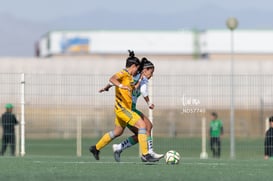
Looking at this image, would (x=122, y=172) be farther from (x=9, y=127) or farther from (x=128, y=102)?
(x=9, y=127)

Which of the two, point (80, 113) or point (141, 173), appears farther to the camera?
point (80, 113)

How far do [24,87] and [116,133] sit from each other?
7659mm

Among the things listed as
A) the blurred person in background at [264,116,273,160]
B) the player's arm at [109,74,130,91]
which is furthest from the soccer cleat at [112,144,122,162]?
the blurred person in background at [264,116,273,160]

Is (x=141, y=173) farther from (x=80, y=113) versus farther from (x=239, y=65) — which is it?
(x=239, y=65)

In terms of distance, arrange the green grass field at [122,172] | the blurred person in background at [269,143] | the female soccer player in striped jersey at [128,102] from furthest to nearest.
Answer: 1. the blurred person in background at [269,143]
2. the female soccer player in striped jersey at [128,102]
3. the green grass field at [122,172]

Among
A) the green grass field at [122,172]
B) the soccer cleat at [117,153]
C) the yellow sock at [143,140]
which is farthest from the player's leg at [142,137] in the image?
the soccer cleat at [117,153]

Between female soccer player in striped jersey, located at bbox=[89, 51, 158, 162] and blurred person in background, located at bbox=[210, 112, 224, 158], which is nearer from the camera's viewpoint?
female soccer player in striped jersey, located at bbox=[89, 51, 158, 162]

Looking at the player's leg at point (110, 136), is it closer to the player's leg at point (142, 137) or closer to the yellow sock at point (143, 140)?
the player's leg at point (142, 137)

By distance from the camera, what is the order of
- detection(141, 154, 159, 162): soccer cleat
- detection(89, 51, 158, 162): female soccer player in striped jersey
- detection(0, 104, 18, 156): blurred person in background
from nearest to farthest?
detection(141, 154, 159, 162): soccer cleat → detection(89, 51, 158, 162): female soccer player in striped jersey → detection(0, 104, 18, 156): blurred person in background

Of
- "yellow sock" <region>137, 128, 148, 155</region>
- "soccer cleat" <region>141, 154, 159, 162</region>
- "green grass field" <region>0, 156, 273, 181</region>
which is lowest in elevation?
"green grass field" <region>0, 156, 273, 181</region>

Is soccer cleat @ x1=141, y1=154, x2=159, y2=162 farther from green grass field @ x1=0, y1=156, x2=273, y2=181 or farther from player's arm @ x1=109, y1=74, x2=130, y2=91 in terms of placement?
player's arm @ x1=109, y1=74, x2=130, y2=91

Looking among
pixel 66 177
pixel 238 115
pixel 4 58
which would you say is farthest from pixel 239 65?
pixel 66 177

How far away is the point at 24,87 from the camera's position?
2489 cm

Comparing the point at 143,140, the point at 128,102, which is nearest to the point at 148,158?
the point at 143,140
